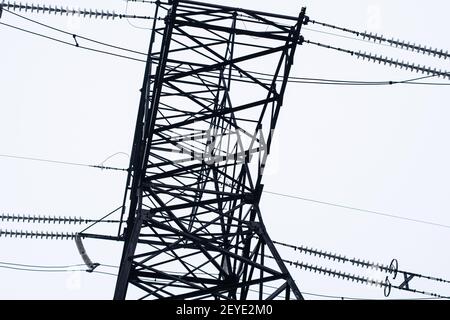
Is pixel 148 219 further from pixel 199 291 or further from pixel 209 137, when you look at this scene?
pixel 209 137

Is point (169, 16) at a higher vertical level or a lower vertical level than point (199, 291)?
higher

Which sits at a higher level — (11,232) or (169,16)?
(169,16)

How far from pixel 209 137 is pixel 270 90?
9.00 feet
